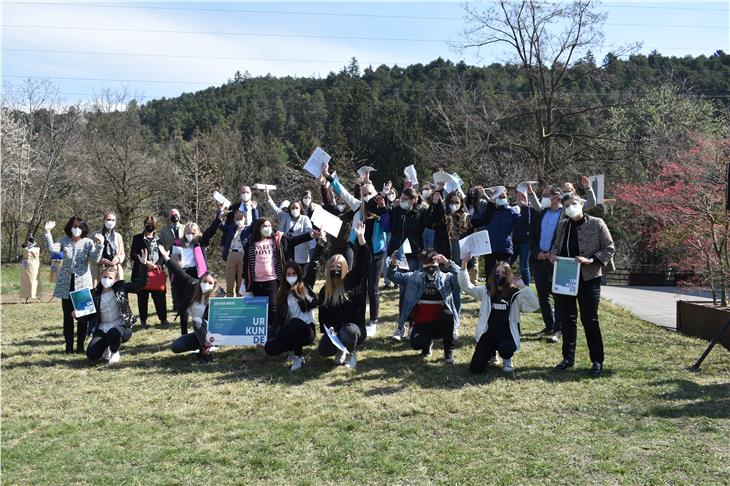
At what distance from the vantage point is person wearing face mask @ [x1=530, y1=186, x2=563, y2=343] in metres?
9.16

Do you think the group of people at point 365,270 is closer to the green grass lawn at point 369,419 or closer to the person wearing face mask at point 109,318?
the person wearing face mask at point 109,318

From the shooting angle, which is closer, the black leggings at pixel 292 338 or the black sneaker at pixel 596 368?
the black sneaker at pixel 596 368

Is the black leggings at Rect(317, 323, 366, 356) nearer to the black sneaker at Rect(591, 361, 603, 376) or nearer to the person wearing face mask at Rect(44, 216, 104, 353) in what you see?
the black sneaker at Rect(591, 361, 603, 376)

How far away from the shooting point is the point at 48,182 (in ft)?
124

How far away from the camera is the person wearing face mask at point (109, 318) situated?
29.3ft

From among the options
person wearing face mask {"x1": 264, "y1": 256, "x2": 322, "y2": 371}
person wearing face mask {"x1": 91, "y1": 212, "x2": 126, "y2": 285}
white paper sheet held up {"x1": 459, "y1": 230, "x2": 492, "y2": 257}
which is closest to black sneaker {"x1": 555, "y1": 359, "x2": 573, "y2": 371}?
white paper sheet held up {"x1": 459, "y1": 230, "x2": 492, "y2": 257}

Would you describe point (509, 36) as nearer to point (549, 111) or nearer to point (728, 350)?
point (549, 111)

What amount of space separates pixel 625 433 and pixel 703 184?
30.8ft

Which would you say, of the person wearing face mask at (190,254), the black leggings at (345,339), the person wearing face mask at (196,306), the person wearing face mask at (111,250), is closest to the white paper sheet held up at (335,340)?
the black leggings at (345,339)

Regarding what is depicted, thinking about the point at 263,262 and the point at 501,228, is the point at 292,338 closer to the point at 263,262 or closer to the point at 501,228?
the point at 263,262

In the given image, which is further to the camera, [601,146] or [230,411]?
[601,146]

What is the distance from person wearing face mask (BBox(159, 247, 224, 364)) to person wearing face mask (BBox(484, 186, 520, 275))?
4200mm

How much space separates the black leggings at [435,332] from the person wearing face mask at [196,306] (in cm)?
284

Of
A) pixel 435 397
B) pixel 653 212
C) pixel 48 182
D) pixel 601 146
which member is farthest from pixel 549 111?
pixel 48 182
